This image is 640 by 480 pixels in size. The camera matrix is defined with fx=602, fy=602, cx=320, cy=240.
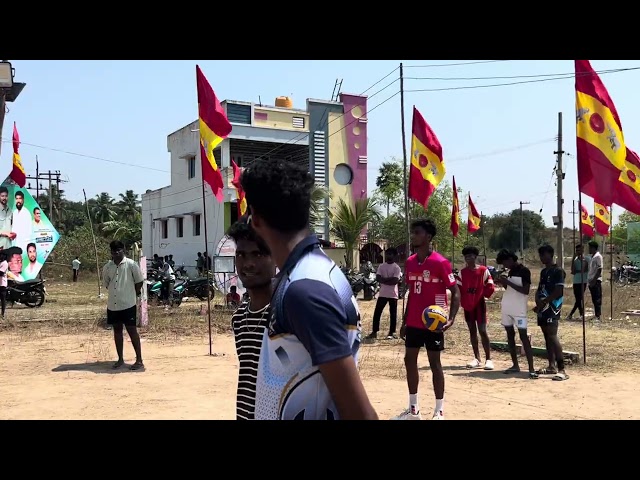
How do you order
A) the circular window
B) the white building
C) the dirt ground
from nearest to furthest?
1. the dirt ground
2. the white building
3. the circular window

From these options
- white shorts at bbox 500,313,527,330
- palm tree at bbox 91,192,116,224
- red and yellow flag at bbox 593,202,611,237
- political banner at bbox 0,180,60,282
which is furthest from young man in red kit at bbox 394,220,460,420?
palm tree at bbox 91,192,116,224

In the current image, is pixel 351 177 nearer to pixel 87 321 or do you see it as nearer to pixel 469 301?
pixel 87 321

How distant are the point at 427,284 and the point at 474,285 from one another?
2.72 m

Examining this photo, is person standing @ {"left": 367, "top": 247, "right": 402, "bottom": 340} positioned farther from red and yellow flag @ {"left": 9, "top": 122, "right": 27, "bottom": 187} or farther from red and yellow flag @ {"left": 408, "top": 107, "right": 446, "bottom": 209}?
red and yellow flag @ {"left": 9, "top": 122, "right": 27, "bottom": 187}

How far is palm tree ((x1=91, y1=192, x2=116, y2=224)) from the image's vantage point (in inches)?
A: 2114

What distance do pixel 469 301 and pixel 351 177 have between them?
22.0m

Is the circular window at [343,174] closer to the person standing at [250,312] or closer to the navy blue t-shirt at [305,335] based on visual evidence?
the person standing at [250,312]

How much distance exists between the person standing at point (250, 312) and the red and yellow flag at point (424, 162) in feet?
30.0

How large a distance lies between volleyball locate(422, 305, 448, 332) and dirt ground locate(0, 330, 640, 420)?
1.01 meters

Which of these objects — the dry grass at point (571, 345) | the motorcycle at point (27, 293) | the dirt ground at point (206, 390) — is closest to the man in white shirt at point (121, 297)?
the dirt ground at point (206, 390)

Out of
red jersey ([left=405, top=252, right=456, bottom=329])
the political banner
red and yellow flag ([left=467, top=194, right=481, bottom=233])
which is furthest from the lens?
red and yellow flag ([left=467, top=194, right=481, bottom=233])

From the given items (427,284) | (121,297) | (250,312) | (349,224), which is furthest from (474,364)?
(349,224)

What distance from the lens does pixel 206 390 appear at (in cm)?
708
